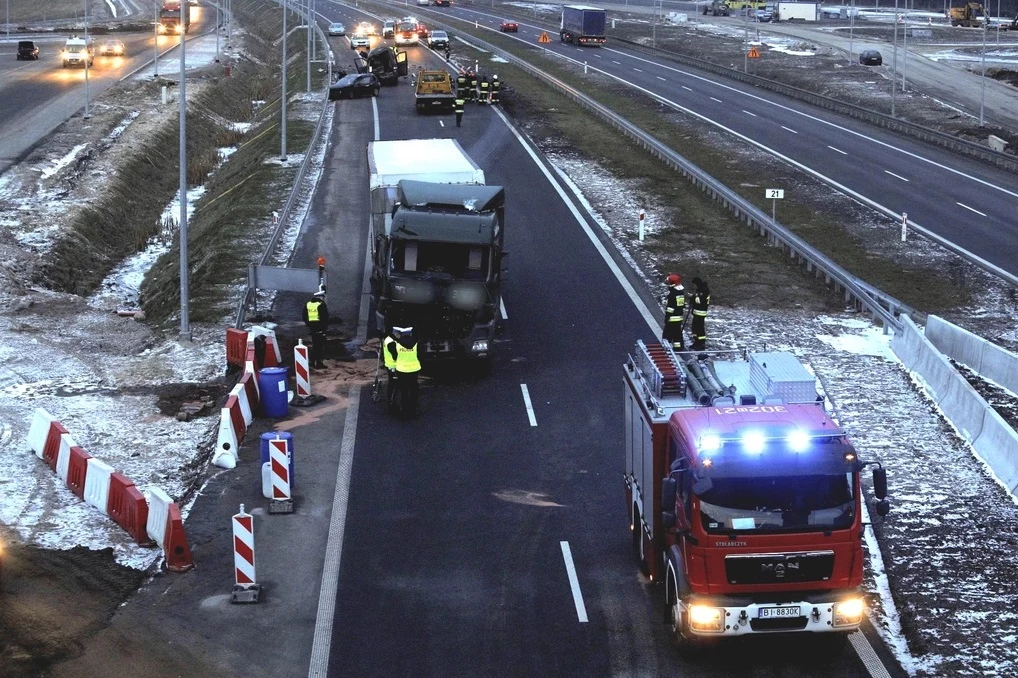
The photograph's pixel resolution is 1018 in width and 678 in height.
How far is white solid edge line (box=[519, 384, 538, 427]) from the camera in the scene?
23453 millimetres

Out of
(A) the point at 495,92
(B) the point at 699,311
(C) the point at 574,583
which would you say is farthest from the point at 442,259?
(A) the point at 495,92

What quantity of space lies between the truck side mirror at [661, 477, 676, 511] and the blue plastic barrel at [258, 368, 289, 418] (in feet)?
36.2

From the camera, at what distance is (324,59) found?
286 feet

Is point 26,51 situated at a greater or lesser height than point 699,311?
greater

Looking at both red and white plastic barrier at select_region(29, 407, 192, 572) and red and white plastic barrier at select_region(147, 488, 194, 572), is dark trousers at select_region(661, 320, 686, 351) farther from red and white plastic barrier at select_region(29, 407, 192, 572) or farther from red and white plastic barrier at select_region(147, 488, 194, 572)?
red and white plastic barrier at select_region(147, 488, 194, 572)

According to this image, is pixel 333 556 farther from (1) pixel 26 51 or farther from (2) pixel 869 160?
(1) pixel 26 51

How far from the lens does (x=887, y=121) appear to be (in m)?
63.3

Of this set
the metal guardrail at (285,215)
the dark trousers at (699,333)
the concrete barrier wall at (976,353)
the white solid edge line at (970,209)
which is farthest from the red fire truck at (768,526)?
the white solid edge line at (970,209)

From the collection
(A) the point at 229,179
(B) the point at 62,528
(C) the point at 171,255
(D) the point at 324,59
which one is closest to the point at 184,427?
(B) the point at 62,528

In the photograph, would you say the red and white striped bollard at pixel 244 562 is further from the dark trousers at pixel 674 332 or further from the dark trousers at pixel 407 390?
the dark trousers at pixel 674 332

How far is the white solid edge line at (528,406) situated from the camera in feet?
76.9

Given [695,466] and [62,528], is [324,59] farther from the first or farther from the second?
[695,466]

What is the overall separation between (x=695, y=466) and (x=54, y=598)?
796 centimetres

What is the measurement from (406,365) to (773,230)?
54.3ft
